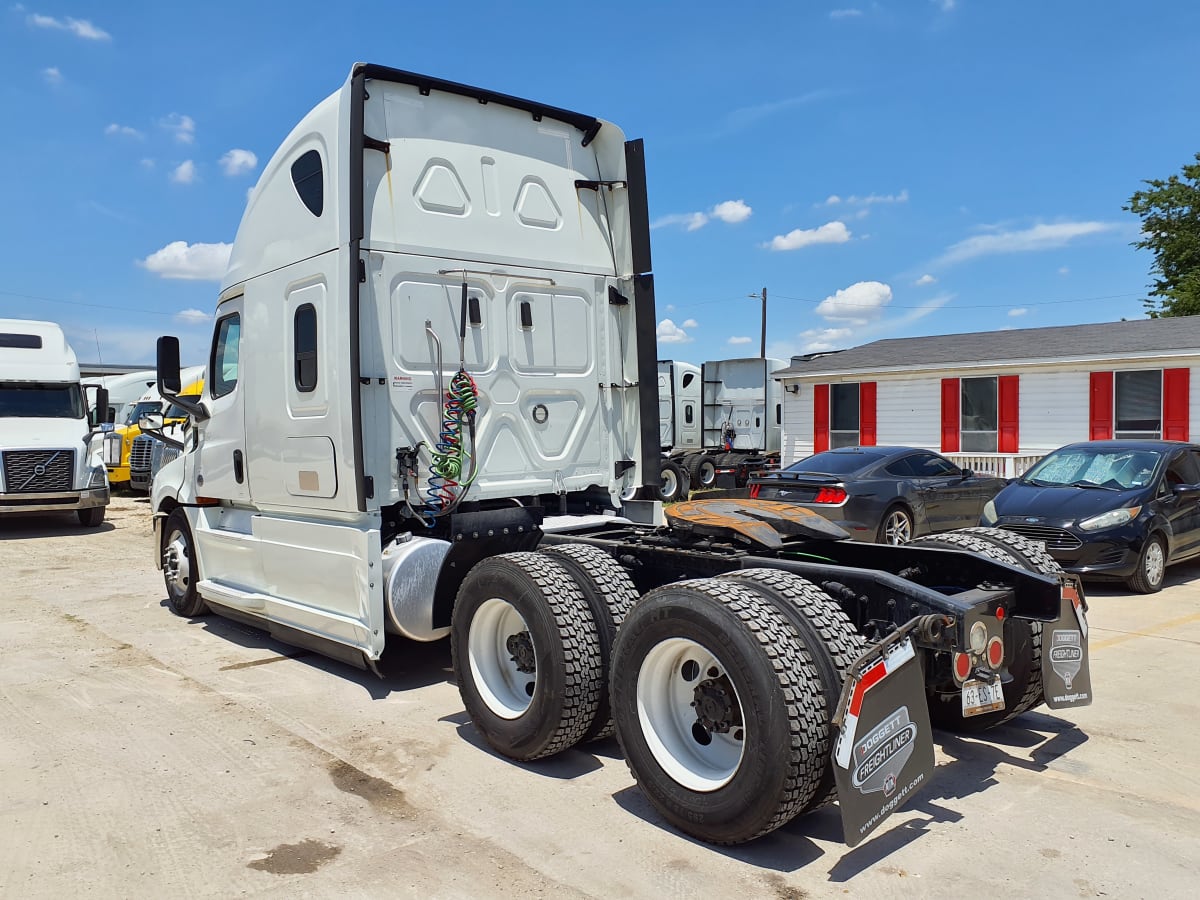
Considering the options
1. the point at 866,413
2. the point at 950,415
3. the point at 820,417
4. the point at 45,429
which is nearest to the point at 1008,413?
the point at 950,415

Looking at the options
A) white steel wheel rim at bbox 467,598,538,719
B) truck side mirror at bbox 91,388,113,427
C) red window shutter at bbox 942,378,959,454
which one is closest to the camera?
white steel wheel rim at bbox 467,598,538,719

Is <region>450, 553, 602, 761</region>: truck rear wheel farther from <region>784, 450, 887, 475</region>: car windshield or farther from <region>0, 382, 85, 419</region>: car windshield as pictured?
<region>0, 382, 85, 419</region>: car windshield

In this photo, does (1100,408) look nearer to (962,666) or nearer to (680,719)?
(962,666)

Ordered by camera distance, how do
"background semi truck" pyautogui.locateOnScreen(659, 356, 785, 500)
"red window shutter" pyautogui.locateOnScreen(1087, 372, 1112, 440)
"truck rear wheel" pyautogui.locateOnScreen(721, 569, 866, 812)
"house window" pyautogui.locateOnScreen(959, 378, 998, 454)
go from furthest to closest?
"background semi truck" pyautogui.locateOnScreen(659, 356, 785, 500) → "house window" pyautogui.locateOnScreen(959, 378, 998, 454) → "red window shutter" pyautogui.locateOnScreen(1087, 372, 1112, 440) → "truck rear wheel" pyautogui.locateOnScreen(721, 569, 866, 812)

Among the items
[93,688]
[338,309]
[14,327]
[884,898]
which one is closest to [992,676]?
[884,898]

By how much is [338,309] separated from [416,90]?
152cm

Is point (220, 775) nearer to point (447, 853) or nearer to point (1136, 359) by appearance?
point (447, 853)

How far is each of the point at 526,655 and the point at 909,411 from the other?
56.8ft

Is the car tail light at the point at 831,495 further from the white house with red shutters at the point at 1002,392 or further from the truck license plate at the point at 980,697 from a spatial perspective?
the white house with red shutters at the point at 1002,392

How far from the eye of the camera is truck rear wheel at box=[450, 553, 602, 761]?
14.3 ft

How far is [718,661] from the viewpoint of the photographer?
360cm

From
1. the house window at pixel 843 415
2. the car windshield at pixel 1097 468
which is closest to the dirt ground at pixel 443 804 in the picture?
the car windshield at pixel 1097 468

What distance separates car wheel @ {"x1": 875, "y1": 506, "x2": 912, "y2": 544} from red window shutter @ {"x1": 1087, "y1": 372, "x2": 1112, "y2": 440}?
7819mm

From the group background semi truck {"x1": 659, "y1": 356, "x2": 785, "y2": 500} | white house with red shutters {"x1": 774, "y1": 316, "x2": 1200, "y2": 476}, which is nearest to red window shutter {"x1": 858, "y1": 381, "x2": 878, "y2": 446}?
white house with red shutters {"x1": 774, "y1": 316, "x2": 1200, "y2": 476}
